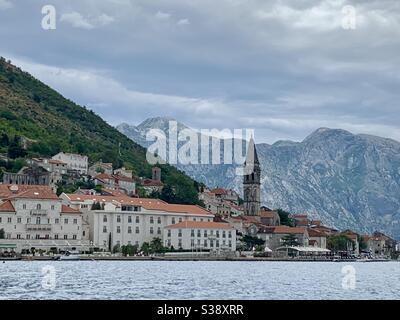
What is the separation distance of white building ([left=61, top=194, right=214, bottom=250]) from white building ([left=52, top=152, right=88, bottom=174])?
25.5 m

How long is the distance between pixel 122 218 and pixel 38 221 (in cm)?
1315

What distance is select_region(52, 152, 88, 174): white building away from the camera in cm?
15750

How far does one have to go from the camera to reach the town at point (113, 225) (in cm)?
11669

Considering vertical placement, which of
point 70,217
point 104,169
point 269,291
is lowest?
point 269,291

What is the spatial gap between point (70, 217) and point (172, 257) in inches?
558

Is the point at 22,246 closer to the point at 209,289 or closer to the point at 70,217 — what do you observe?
the point at 70,217

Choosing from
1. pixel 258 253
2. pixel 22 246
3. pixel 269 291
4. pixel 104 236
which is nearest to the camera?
pixel 269 291

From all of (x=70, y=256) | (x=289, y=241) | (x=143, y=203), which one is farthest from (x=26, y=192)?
(x=289, y=241)

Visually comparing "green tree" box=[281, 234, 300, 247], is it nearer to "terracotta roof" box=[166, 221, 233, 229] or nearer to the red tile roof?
the red tile roof

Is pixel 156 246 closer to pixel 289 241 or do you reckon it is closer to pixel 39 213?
pixel 39 213

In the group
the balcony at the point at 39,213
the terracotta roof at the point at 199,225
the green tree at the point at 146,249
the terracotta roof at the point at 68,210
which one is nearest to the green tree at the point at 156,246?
the green tree at the point at 146,249

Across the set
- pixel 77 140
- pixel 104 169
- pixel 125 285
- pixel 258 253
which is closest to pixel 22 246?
pixel 258 253

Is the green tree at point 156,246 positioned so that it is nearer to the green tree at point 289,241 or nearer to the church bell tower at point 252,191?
the green tree at point 289,241
